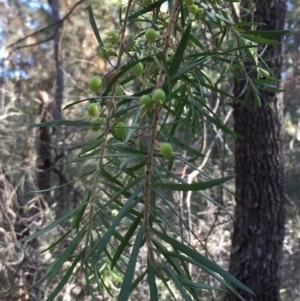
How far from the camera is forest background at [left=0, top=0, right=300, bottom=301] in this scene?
2.08m

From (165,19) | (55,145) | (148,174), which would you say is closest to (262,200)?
(165,19)

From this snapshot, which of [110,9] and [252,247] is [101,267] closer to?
[252,247]

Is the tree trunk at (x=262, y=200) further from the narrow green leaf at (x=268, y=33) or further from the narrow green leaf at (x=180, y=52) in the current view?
the narrow green leaf at (x=180, y=52)

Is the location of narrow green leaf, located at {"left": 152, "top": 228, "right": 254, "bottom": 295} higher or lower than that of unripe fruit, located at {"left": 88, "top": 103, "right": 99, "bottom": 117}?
lower

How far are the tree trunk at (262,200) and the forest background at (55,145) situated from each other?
0.38 feet

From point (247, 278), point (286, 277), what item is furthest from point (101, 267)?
point (286, 277)

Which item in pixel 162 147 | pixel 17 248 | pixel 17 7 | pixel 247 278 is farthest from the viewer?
pixel 17 7

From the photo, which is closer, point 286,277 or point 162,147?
point 162,147

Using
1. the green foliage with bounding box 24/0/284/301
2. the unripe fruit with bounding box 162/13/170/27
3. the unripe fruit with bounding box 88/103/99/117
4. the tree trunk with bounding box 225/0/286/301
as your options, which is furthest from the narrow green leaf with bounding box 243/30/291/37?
the tree trunk with bounding box 225/0/286/301

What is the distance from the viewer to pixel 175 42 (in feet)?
1.84

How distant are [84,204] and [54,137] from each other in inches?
Answer: 151

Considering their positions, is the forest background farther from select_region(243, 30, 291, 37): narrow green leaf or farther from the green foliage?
select_region(243, 30, 291, 37): narrow green leaf

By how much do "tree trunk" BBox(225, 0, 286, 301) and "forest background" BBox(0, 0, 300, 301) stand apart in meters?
0.12

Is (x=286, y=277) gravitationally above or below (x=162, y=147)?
below
